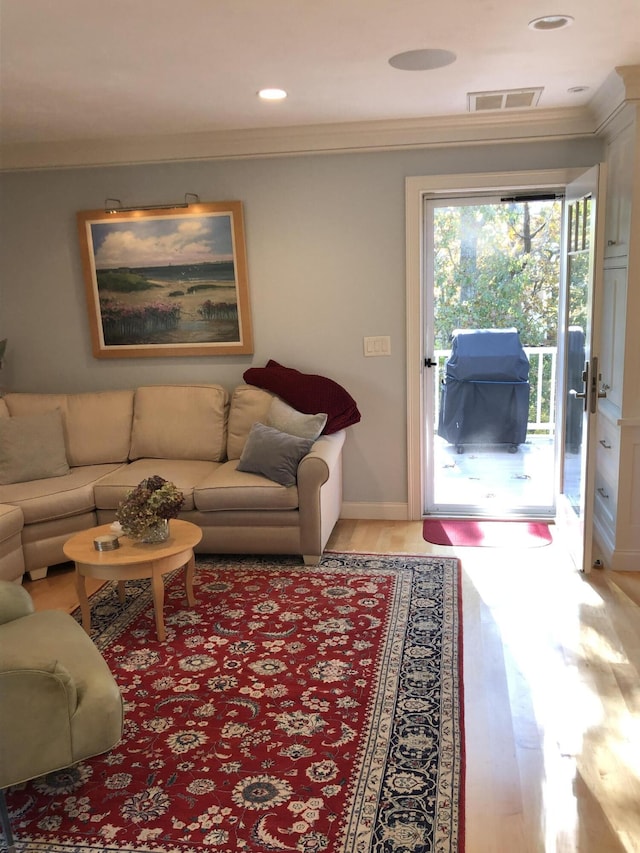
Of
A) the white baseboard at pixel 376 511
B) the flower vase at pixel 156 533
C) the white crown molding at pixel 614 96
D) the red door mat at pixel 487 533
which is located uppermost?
the white crown molding at pixel 614 96

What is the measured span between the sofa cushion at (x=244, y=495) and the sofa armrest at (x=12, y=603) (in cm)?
136

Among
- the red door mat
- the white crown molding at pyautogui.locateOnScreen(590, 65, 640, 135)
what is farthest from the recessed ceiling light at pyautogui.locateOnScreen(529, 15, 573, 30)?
the red door mat

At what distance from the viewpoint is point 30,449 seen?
4.24m

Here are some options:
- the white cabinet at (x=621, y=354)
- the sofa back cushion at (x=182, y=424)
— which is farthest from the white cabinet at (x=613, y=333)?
the sofa back cushion at (x=182, y=424)

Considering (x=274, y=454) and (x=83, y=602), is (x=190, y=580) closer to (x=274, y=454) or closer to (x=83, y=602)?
(x=83, y=602)

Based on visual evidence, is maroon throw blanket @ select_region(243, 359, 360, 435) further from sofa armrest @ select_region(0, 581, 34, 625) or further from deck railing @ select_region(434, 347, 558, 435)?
sofa armrest @ select_region(0, 581, 34, 625)

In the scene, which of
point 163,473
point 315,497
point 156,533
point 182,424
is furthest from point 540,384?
point 156,533

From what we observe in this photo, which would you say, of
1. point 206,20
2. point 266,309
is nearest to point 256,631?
point 266,309

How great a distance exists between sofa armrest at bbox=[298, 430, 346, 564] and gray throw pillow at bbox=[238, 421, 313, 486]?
0.22 ft

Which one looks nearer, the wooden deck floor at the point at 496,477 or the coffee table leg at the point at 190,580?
the coffee table leg at the point at 190,580

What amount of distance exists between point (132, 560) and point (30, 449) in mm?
1551

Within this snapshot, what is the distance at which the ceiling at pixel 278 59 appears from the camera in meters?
2.56

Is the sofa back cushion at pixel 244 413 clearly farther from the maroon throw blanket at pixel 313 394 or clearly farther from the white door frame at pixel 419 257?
the white door frame at pixel 419 257

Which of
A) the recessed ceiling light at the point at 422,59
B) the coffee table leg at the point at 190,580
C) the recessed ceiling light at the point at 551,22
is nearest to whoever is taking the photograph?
the recessed ceiling light at the point at 551,22
